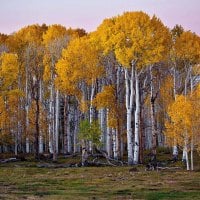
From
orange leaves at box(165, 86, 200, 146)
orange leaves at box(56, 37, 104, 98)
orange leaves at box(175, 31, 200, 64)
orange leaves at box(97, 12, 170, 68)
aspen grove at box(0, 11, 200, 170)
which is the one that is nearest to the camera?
orange leaves at box(165, 86, 200, 146)

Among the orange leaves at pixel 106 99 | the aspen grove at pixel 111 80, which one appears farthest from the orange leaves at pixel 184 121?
the orange leaves at pixel 106 99

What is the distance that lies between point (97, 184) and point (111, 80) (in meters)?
28.3

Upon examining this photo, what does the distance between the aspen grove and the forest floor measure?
6567 mm

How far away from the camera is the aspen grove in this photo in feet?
170

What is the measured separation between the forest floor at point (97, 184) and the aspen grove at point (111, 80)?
6567mm

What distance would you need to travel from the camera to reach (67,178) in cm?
3900

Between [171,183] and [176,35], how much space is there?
32317 mm

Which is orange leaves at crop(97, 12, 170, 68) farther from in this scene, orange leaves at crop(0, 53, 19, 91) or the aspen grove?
orange leaves at crop(0, 53, 19, 91)

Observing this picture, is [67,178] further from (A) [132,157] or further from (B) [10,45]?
(B) [10,45]

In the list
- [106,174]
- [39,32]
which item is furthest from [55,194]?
[39,32]

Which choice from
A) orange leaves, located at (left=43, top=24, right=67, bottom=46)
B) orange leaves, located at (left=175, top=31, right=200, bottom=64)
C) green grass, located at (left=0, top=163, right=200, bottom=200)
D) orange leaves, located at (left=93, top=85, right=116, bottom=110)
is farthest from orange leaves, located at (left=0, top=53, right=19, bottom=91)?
orange leaves, located at (left=175, top=31, right=200, bottom=64)

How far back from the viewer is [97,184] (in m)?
34.7

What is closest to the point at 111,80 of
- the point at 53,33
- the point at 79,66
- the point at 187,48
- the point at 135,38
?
the point at 79,66

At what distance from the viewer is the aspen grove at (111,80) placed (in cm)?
5172
